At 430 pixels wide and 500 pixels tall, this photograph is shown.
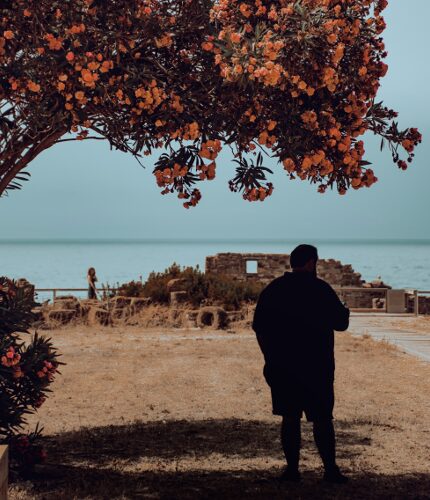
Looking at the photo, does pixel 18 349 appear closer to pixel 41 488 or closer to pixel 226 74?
pixel 41 488

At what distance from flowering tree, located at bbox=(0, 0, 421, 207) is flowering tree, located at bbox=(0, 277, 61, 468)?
1.82 meters

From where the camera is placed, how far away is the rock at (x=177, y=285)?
22.6 m

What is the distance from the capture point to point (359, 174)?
6207mm

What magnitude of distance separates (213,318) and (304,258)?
46.8 feet

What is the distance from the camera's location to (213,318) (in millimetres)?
20891

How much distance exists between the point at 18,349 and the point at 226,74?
361 cm

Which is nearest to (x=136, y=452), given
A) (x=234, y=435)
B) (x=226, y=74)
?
(x=234, y=435)

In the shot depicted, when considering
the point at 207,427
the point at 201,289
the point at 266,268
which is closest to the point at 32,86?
the point at 207,427

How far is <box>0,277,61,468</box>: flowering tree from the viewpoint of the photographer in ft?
23.7

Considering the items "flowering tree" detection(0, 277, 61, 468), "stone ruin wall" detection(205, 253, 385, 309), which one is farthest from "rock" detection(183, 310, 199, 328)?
"flowering tree" detection(0, 277, 61, 468)

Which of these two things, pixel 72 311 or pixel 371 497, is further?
pixel 72 311

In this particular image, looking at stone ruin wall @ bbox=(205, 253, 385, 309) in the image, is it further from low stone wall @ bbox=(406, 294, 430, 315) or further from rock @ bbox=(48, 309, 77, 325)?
rock @ bbox=(48, 309, 77, 325)

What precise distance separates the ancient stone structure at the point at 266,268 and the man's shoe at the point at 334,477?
24.8 metres

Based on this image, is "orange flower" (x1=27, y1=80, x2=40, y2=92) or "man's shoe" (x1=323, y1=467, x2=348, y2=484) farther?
"man's shoe" (x1=323, y1=467, x2=348, y2=484)
